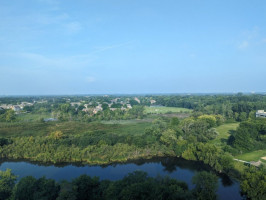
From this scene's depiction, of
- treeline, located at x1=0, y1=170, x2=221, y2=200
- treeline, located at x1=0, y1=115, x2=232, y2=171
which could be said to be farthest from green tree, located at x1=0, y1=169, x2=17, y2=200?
treeline, located at x1=0, y1=115, x2=232, y2=171

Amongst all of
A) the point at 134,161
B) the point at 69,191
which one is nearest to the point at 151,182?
the point at 69,191

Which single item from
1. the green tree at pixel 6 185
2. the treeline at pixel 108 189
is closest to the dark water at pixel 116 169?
the treeline at pixel 108 189

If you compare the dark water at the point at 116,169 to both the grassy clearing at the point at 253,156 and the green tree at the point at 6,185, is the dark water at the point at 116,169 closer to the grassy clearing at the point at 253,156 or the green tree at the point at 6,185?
the green tree at the point at 6,185

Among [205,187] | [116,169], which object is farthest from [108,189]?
[116,169]

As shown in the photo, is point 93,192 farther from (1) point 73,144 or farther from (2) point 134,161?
(1) point 73,144

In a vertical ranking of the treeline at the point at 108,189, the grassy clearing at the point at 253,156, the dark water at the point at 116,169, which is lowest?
the dark water at the point at 116,169

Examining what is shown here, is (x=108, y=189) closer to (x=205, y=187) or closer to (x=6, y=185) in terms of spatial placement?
(x=205, y=187)
